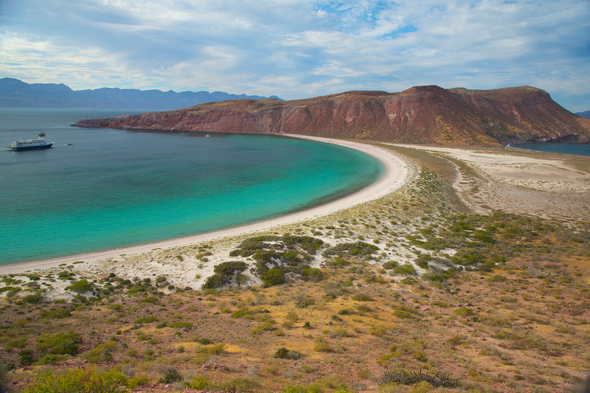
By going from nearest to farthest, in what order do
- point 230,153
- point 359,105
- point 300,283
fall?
1. point 300,283
2. point 230,153
3. point 359,105

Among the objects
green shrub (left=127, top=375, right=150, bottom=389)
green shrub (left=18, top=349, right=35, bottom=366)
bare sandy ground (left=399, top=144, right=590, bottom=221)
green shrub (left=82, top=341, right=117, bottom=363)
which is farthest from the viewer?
bare sandy ground (left=399, top=144, right=590, bottom=221)

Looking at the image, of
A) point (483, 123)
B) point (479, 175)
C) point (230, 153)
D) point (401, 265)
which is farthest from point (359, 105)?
point (401, 265)

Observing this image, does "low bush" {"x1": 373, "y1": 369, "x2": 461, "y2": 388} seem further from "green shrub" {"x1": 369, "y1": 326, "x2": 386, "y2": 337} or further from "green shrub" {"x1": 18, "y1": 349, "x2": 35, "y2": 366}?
"green shrub" {"x1": 18, "y1": 349, "x2": 35, "y2": 366}

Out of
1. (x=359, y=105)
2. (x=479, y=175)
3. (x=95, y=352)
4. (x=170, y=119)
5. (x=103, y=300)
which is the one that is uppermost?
(x=359, y=105)

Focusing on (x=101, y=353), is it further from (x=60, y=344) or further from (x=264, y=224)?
(x=264, y=224)

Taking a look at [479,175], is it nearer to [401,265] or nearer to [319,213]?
[319,213]

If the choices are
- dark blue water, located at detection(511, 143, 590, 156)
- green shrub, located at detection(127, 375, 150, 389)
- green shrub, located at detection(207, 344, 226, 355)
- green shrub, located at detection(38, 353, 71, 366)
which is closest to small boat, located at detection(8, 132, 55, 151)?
green shrub, located at detection(38, 353, 71, 366)

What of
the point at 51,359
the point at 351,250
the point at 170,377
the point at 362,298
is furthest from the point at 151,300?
the point at 351,250
